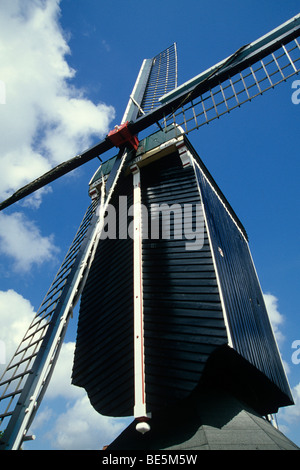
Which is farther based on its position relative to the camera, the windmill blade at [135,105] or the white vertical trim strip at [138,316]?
the windmill blade at [135,105]

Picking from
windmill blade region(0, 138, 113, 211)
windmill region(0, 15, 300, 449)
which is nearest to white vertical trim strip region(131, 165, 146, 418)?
windmill region(0, 15, 300, 449)

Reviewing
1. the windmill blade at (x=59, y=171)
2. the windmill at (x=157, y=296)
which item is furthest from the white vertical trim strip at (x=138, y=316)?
the windmill blade at (x=59, y=171)

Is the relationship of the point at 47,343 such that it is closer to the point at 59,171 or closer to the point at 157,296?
the point at 157,296

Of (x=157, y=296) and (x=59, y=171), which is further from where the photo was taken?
(x=59, y=171)

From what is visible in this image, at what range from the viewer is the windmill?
484 cm

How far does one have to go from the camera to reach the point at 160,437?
4812 millimetres

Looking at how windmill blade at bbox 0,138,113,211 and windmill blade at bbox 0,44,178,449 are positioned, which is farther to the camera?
windmill blade at bbox 0,138,113,211

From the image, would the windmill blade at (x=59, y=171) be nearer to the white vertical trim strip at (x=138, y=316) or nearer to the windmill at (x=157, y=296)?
the windmill at (x=157, y=296)

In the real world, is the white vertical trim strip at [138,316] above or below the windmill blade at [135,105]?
below

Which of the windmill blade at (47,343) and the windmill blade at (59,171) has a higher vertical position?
the windmill blade at (59,171)

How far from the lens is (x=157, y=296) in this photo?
591 cm

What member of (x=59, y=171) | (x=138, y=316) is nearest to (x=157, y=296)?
(x=138, y=316)

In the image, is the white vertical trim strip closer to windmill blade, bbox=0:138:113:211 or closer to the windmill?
the windmill

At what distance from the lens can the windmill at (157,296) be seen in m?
4.84
